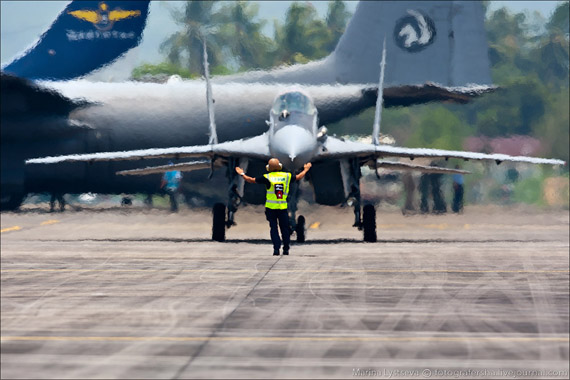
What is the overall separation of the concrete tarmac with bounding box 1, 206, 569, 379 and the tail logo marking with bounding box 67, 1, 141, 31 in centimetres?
1689

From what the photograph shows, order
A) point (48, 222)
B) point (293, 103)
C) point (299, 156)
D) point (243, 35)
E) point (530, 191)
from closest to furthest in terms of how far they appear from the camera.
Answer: point (299, 156) < point (293, 103) < point (48, 222) < point (530, 191) < point (243, 35)

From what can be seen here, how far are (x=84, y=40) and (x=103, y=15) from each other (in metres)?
1.19

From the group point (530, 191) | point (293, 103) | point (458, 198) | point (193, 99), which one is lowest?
point (458, 198)

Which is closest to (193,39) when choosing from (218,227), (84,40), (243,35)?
(243,35)

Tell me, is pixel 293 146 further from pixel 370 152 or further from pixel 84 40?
pixel 84 40

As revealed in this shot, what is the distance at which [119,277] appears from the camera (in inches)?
657

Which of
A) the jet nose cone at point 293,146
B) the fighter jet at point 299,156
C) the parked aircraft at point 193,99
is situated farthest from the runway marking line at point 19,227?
the jet nose cone at point 293,146

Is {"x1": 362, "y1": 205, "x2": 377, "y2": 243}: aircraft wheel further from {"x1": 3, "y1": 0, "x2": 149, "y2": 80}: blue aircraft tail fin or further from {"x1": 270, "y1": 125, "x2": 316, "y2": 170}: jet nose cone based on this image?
{"x1": 3, "y1": 0, "x2": 149, "y2": 80}: blue aircraft tail fin

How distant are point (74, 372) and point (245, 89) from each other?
3128 cm

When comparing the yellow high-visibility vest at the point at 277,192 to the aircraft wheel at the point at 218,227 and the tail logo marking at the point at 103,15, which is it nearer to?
the aircraft wheel at the point at 218,227

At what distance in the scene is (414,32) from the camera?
43.2m

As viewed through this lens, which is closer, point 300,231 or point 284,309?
point 284,309

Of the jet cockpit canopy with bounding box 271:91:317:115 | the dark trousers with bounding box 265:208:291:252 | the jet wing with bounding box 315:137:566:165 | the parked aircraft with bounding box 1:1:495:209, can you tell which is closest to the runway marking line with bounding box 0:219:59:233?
the parked aircraft with bounding box 1:1:495:209

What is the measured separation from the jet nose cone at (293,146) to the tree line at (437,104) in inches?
382
